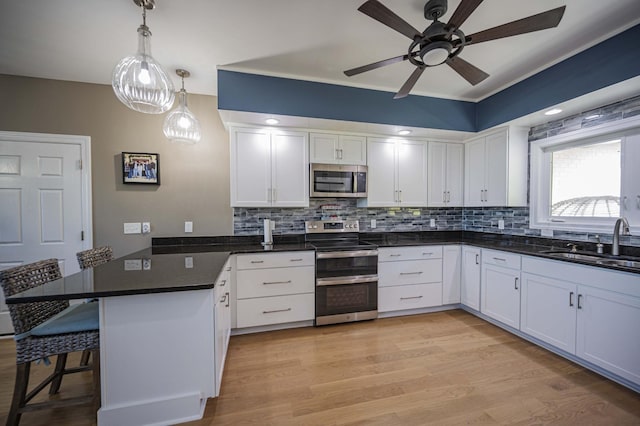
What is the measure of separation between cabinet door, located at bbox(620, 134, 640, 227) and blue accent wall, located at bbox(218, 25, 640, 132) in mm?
666

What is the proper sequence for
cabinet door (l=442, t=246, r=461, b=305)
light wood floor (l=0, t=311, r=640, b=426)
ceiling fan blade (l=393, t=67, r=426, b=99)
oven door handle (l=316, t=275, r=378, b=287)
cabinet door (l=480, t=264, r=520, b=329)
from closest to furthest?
light wood floor (l=0, t=311, r=640, b=426), ceiling fan blade (l=393, t=67, r=426, b=99), cabinet door (l=480, t=264, r=520, b=329), oven door handle (l=316, t=275, r=378, b=287), cabinet door (l=442, t=246, r=461, b=305)

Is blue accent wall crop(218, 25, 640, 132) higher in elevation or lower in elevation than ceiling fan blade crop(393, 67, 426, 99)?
higher

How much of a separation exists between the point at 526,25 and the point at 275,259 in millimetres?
2615

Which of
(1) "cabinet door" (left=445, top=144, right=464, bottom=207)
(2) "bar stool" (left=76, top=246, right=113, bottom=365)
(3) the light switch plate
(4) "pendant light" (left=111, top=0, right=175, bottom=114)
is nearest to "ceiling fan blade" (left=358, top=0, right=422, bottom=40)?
(4) "pendant light" (left=111, top=0, right=175, bottom=114)

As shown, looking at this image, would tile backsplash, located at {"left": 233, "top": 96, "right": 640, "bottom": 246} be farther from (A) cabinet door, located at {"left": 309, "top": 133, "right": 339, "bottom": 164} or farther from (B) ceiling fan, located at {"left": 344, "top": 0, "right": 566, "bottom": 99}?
(B) ceiling fan, located at {"left": 344, "top": 0, "right": 566, "bottom": 99}

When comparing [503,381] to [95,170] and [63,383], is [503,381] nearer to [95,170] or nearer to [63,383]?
[63,383]

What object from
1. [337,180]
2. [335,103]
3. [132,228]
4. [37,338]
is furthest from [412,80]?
[132,228]

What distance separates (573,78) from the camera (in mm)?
2266

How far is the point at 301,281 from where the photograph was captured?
9.27 feet

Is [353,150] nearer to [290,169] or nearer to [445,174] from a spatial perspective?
[290,169]

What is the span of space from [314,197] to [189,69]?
186cm

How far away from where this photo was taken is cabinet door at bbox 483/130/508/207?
3057mm

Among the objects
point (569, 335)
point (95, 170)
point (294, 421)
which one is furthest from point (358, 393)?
point (95, 170)

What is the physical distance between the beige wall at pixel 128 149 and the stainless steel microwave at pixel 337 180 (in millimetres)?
1087
